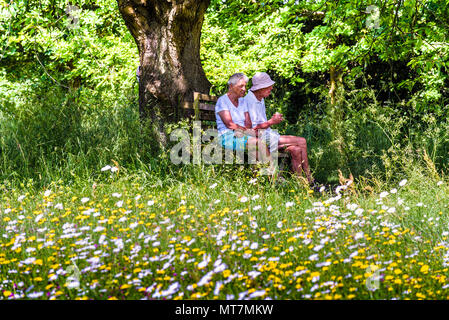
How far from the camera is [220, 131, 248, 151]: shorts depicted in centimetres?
598

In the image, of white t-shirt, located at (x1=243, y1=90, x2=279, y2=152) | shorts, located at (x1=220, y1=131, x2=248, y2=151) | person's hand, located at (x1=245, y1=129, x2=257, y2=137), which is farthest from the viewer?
white t-shirt, located at (x1=243, y1=90, x2=279, y2=152)

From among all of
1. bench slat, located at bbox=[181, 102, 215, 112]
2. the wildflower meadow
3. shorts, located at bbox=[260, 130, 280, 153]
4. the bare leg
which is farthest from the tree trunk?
the bare leg

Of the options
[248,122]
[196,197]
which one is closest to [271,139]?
[248,122]

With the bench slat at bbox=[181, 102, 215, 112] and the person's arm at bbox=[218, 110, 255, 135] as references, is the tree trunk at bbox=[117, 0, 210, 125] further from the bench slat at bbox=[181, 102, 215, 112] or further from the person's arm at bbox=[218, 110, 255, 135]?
the person's arm at bbox=[218, 110, 255, 135]

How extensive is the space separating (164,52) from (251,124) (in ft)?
4.97

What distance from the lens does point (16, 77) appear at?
60.4ft

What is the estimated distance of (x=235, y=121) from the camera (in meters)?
6.28

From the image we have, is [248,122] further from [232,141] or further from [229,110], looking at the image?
[232,141]

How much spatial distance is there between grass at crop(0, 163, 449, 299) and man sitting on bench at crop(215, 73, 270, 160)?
46.7 inches

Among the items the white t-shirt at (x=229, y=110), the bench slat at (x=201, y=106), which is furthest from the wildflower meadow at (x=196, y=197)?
the white t-shirt at (x=229, y=110)

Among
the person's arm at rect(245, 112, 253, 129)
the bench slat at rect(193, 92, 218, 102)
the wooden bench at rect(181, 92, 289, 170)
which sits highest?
the bench slat at rect(193, 92, 218, 102)

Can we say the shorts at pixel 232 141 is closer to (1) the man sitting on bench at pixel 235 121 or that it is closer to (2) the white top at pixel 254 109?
(1) the man sitting on bench at pixel 235 121

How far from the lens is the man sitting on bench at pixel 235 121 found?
19.7 ft
